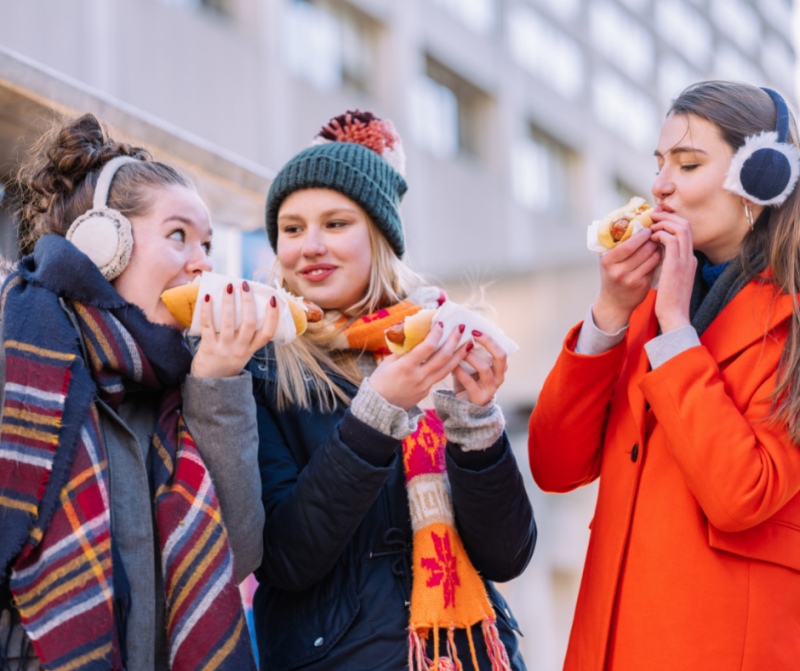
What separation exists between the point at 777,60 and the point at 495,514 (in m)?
43.6

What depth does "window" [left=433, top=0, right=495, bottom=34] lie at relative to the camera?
15.6 meters

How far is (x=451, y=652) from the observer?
1.95m

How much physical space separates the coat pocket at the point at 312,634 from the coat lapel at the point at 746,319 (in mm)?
1080

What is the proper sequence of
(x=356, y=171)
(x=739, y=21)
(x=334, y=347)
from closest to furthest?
(x=334, y=347) < (x=356, y=171) < (x=739, y=21)

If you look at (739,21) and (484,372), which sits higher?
(739,21)

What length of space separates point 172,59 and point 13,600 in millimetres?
8500

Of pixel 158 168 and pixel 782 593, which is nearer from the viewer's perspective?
pixel 782 593

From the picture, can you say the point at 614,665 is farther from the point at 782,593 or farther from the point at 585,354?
the point at 585,354

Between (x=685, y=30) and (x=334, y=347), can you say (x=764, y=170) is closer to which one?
(x=334, y=347)

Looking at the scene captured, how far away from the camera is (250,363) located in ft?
7.27

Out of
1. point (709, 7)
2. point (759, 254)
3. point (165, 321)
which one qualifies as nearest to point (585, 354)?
point (759, 254)

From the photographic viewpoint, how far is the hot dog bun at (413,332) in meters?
1.99

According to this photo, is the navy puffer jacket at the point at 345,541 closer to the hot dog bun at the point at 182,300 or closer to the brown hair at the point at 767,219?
the hot dog bun at the point at 182,300

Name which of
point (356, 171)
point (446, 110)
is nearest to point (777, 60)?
point (446, 110)
